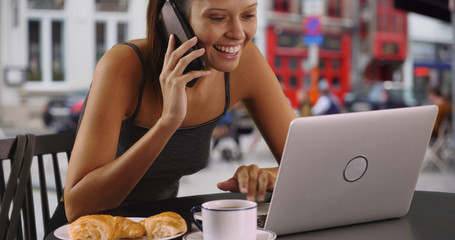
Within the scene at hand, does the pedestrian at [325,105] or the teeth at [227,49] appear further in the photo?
the pedestrian at [325,105]

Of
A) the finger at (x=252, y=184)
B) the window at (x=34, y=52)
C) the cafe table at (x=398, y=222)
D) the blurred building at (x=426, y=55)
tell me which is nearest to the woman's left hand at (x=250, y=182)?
the finger at (x=252, y=184)

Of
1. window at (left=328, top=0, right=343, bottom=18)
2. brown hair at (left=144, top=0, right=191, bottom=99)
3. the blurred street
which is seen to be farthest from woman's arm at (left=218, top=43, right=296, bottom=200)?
window at (left=328, top=0, right=343, bottom=18)

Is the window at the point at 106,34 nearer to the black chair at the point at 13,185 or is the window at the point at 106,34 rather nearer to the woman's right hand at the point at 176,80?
the black chair at the point at 13,185

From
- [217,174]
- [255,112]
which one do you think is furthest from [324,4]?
[255,112]

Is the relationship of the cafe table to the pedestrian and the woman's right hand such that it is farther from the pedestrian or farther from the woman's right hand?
the pedestrian

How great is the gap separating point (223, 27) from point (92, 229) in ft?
2.11

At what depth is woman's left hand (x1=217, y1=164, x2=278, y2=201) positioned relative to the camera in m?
1.35

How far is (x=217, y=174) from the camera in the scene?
6793mm

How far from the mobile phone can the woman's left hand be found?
293mm

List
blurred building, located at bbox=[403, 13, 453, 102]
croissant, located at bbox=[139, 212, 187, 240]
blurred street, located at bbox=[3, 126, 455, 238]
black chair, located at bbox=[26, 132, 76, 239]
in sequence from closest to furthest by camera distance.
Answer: croissant, located at bbox=[139, 212, 187, 240] < black chair, located at bbox=[26, 132, 76, 239] < blurred street, located at bbox=[3, 126, 455, 238] < blurred building, located at bbox=[403, 13, 453, 102]

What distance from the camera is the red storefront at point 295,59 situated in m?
19.8

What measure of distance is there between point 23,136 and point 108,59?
30 centimetres

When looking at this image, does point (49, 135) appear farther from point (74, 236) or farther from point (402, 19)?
point (402, 19)

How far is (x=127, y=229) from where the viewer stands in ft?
3.50
